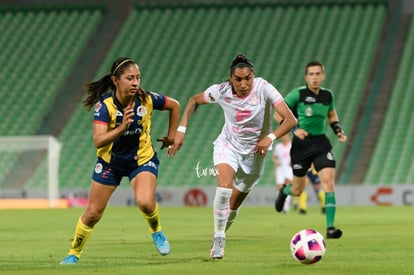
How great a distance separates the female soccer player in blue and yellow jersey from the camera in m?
9.66

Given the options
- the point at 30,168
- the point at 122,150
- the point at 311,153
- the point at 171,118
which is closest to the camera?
the point at 122,150

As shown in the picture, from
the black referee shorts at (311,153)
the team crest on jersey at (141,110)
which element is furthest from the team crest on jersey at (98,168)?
the black referee shorts at (311,153)

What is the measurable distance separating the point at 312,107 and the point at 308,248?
5594mm

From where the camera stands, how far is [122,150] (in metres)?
9.91

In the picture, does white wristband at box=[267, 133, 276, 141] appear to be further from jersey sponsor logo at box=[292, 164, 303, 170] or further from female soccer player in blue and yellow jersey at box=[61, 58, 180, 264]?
jersey sponsor logo at box=[292, 164, 303, 170]

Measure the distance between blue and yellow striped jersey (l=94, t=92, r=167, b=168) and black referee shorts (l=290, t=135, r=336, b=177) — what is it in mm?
4648

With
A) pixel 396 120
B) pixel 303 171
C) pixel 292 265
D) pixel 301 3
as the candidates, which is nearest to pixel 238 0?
pixel 301 3

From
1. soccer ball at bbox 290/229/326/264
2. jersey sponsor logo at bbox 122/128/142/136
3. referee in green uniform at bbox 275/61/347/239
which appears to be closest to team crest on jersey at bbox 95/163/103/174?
jersey sponsor logo at bbox 122/128/142/136

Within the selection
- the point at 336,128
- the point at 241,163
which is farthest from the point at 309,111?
the point at 241,163

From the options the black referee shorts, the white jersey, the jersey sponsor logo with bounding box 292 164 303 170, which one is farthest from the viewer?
the jersey sponsor logo with bounding box 292 164 303 170

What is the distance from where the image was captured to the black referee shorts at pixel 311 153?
558 inches

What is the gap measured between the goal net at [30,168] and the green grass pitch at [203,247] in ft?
27.3

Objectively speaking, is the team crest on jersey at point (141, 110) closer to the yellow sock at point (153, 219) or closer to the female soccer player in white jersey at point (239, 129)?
the female soccer player in white jersey at point (239, 129)

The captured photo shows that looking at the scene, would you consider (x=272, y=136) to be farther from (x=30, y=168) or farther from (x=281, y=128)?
(x=30, y=168)
